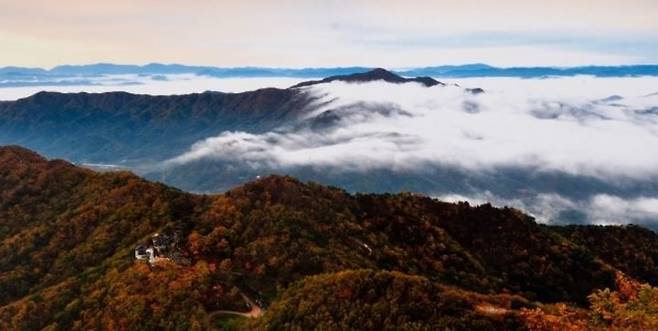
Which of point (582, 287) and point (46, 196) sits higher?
point (46, 196)

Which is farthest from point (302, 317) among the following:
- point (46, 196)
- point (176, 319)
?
point (46, 196)

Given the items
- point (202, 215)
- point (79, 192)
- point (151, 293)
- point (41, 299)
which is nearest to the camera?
point (151, 293)

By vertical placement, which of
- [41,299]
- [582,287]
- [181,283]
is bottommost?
[582,287]

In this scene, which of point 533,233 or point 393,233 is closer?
point 393,233

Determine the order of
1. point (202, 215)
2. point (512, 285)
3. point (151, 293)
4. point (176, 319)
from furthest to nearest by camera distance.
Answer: point (512, 285)
point (202, 215)
point (151, 293)
point (176, 319)

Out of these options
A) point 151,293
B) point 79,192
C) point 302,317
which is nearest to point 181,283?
point 151,293

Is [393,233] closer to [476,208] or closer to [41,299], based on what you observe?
[476,208]
